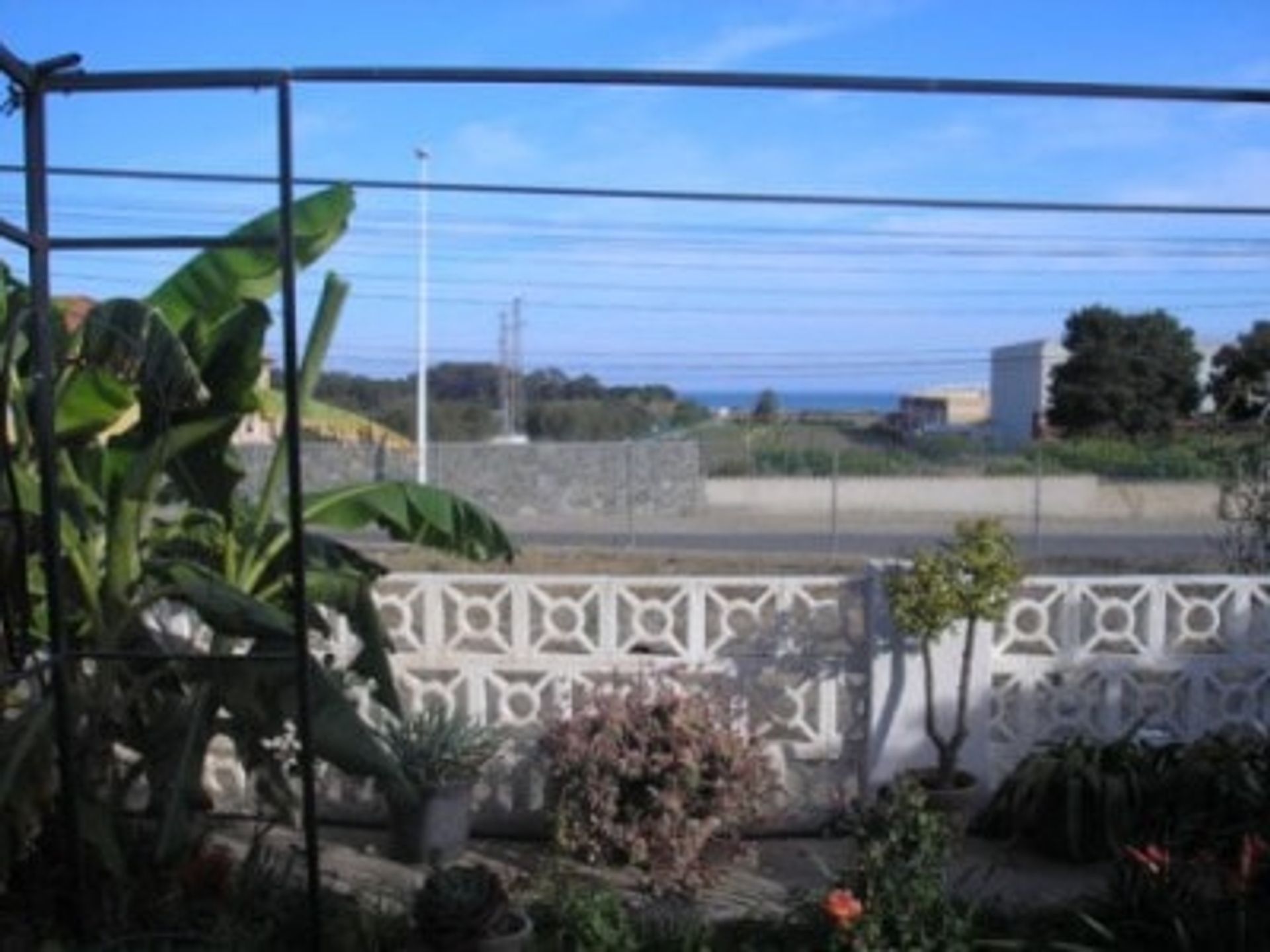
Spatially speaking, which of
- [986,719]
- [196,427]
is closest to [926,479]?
[986,719]

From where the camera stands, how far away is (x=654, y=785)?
21.7ft

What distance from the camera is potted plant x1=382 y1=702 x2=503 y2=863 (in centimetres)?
674

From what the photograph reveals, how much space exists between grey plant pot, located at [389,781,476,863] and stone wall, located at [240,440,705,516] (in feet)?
85.8

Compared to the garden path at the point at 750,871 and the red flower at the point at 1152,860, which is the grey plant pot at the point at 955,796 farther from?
the red flower at the point at 1152,860

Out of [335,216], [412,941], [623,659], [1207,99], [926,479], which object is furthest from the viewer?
[926,479]

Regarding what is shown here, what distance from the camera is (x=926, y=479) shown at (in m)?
33.8

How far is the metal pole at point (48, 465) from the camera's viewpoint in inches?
175

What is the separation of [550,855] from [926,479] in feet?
91.3

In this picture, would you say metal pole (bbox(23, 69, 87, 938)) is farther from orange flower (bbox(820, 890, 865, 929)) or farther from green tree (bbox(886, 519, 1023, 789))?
green tree (bbox(886, 519, 1023, 789))

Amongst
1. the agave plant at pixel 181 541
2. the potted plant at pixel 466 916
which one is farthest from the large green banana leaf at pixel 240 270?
the potted plant at pixel 466 916

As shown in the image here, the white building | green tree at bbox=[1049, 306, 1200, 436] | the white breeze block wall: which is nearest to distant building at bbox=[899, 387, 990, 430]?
the white building

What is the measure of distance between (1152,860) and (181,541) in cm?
407

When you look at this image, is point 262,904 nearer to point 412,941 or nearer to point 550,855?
point 412,941

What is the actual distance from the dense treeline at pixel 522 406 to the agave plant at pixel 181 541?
26463 mm
